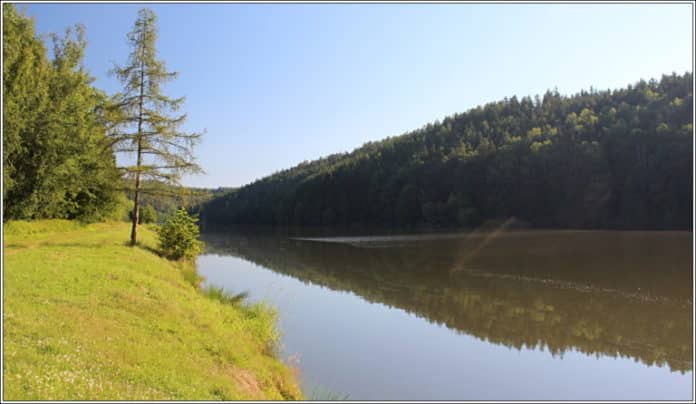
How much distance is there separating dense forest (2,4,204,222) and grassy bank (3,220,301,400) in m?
8.75

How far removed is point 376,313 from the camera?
20.2 meters

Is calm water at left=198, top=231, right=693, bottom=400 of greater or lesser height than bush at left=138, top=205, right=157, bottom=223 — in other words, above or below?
below

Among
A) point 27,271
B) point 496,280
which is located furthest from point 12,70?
point 496,280

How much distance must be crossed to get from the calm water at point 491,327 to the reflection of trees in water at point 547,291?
58mm

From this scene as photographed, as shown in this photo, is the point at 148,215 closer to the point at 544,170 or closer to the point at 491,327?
the point at 491,327

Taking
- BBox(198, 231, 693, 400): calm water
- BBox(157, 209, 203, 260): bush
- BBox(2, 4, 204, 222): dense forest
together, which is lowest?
BBox(198, 231, 693, 400): calm water

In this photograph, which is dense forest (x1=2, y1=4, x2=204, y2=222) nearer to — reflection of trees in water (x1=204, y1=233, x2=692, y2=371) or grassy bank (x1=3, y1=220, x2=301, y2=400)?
grassy bank (x1=3, y1=220, x2=301, y2=400)

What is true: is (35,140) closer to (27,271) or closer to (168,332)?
(27,271)

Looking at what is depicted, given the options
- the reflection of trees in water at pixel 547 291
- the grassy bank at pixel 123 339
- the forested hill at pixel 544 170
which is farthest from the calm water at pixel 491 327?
the forested hill at pixel 544 170

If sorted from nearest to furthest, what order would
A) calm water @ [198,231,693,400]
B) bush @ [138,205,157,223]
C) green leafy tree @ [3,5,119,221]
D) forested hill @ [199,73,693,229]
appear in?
calm water @ [198,231,693,400]
green leafy tree @ [3,5,119,221]
bush @ [138,205,157,223]
forested hill @ [199,73,693,229]

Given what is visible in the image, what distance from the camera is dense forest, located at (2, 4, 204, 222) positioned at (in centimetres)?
2500

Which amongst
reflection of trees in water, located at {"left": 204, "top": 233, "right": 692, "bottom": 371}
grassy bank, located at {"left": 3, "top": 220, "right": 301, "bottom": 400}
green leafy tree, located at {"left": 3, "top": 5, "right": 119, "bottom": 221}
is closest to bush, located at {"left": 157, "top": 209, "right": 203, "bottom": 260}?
green leafy tree, located at {"left": 3, "top": 5, "right": 119, "bottom": 221}

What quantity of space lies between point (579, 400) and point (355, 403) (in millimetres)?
4846

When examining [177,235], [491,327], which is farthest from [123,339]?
[177,235]
